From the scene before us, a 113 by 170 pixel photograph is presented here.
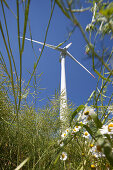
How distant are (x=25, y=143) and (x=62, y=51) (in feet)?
9.88

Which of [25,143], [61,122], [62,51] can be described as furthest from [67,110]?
[62,51]

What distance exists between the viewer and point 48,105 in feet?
1.49

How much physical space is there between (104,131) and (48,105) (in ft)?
0.96

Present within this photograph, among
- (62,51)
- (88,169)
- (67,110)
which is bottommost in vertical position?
(88,169)

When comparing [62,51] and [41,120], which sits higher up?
[62,51]

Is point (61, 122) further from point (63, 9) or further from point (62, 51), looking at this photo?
point (62, 51)

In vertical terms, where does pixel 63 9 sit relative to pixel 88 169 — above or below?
above

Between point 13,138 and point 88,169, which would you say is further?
point 13,138

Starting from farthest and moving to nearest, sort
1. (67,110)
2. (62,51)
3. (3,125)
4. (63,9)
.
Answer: (62,51) < (67,110) < (3,125) < (63,9)

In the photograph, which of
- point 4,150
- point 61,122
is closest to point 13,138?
point 4,150

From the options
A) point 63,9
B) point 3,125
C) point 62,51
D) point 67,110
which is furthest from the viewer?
point 62,51

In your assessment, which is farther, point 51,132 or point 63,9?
point 51,132

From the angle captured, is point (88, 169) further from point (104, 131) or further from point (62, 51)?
point (62, 51)

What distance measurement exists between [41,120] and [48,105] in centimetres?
7
